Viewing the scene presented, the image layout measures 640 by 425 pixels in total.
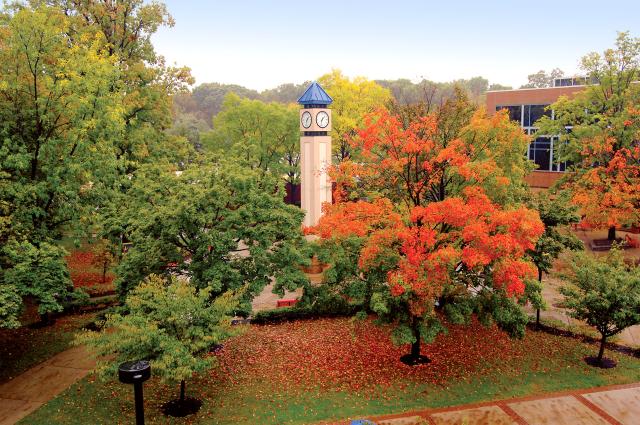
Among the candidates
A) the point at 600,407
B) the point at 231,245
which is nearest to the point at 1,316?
the point at 231,245

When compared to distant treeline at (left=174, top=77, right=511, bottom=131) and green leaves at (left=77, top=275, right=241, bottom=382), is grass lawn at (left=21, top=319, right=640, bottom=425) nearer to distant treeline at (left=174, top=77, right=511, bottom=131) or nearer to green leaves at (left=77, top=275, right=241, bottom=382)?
green leaves at (left=77, top=275, right=241, bottom=382)

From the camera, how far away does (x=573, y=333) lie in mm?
20375

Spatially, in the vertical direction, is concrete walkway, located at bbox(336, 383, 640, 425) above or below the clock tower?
below

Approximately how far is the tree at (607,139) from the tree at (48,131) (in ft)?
76.8

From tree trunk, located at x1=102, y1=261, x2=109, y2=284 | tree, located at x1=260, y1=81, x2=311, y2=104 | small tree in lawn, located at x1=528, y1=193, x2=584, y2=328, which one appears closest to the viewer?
small tree in lawn, located at x1=528, y1=193, x2=584, y2=328

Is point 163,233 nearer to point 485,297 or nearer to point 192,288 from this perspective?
point 192,288

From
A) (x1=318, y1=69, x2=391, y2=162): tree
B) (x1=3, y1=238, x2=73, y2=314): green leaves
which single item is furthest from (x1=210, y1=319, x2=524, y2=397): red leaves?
(x1=318, y1=69, x2=391, y2=162): tree

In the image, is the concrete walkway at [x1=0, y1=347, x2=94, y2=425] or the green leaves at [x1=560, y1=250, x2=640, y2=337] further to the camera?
the green leaves at [x1=560, y1=250, x2=640, y2=337]

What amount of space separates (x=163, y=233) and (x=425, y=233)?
8385 mm

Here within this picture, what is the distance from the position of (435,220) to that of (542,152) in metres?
39.9

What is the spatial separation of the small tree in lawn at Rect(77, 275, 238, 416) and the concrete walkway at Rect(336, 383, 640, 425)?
14.3 ft

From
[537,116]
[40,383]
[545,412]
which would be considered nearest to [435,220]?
[545,412]

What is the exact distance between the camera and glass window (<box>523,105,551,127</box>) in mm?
49688

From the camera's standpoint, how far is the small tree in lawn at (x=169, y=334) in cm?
1257
